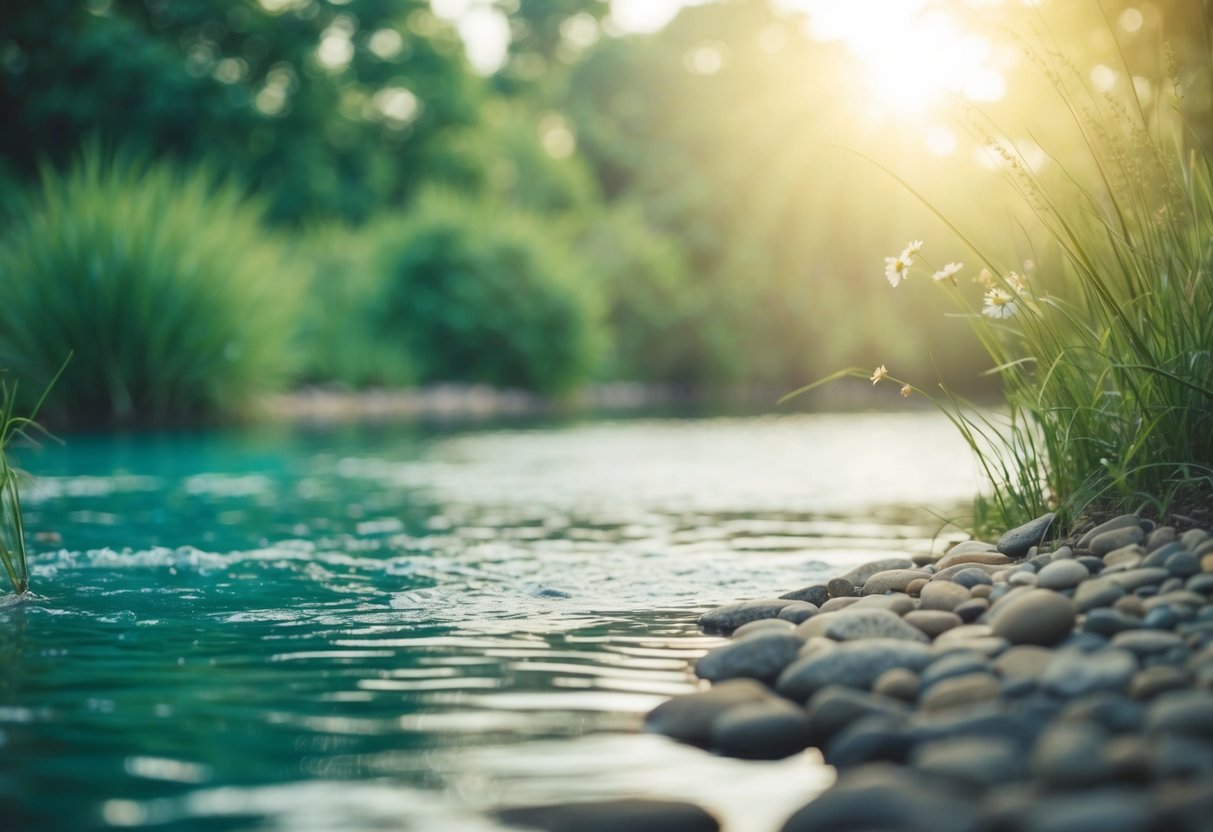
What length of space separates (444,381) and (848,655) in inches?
779

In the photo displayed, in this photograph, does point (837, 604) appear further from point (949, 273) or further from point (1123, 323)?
point (1123, 323)

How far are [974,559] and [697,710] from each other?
5.40ft

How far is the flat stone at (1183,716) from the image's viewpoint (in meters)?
2.43

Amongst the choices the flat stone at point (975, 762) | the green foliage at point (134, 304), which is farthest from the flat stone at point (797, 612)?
the green foliage at point (134, 304)

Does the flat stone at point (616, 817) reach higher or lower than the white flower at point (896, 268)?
lower

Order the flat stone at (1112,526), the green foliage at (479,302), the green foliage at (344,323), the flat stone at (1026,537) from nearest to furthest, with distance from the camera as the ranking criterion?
the flat stone at (1112,526), the flat stone at (1026,537), the green foliage at (344,323), the green foliage at (479,302)

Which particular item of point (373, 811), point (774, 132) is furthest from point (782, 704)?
point (774, 132)

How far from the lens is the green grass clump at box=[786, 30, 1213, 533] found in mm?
3932

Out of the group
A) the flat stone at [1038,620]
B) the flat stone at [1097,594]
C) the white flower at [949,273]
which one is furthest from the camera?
the white flower at [949,273]

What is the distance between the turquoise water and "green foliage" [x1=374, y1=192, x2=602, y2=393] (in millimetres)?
12563

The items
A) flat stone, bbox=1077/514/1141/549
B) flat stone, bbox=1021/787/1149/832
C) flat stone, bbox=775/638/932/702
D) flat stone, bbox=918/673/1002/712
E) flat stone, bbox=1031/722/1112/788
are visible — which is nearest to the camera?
flat stone, bbox=1021/787/1149/832

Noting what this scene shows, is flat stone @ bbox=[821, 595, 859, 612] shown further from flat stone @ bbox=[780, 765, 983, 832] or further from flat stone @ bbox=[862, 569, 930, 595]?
flat stone @ bbox=[780, 765, 983, 832]

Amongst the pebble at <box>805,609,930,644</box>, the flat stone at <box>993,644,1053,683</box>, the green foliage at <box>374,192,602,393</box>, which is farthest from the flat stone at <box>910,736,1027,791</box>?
the green foliage at <box>374,192,602,393</box>

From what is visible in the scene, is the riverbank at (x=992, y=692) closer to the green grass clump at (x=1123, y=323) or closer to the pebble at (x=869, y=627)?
the pebble at (x=869, y=627)
